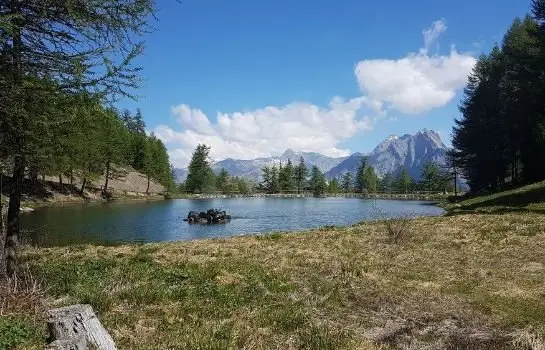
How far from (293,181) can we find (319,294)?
478 ft

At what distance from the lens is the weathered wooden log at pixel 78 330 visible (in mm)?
6246

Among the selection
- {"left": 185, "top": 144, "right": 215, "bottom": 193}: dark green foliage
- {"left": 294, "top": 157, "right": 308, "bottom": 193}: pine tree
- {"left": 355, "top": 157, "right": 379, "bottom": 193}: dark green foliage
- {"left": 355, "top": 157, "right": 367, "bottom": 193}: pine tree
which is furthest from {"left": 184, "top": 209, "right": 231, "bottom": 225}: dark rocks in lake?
{"left": 355, "top": 157, "right": 367, "bottom": 193}: pine tree

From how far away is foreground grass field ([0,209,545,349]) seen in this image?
25.0ft

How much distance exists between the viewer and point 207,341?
7031mm

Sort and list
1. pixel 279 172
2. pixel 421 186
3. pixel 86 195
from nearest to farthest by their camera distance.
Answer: pixel 86 195 → pixel 421 186 → pixel 279 172

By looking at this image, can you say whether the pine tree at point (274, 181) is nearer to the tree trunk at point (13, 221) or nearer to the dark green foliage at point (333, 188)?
the dark green foliage at point (333, 188)

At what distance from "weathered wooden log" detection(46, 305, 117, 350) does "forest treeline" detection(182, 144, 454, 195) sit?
12861cm

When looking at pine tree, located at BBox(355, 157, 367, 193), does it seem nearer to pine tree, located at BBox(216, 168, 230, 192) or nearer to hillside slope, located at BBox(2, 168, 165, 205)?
pine tree, located at BBox(216, 168, 230, 192)

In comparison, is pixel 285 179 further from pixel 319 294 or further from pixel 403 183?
pixel 319 294

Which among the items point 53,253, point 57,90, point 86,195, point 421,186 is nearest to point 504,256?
point 57,90

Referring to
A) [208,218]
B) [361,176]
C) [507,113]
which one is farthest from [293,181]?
[208,218]

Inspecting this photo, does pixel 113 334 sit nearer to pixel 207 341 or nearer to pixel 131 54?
pixel 207 341

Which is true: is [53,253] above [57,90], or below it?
below

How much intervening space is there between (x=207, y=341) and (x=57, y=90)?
223 inches
